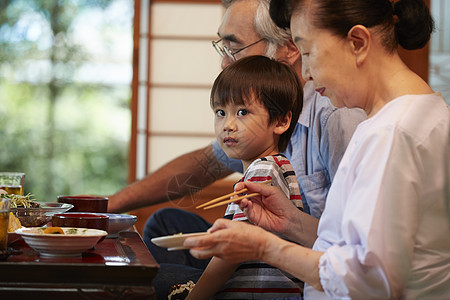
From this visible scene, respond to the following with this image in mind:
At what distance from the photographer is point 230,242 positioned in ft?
3.92

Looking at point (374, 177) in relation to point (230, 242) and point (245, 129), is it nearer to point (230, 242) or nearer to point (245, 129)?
point (230, 242)

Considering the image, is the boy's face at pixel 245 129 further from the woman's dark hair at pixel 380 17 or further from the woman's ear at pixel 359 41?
the woman's ear at pixel 359 41

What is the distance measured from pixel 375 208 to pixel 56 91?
6746 millimetres

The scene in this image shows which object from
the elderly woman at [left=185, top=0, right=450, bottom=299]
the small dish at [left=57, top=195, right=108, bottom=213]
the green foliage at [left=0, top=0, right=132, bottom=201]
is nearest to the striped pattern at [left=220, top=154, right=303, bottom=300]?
the elderly woman at [left=185, top=0, right=450, bottom=299]

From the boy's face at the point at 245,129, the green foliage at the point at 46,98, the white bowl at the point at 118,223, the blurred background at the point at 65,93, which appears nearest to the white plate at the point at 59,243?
the white bowl at the point at 118,223

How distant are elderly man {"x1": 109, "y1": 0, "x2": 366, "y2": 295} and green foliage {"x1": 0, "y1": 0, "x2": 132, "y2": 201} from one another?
196 inches

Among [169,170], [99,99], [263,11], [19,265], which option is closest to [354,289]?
[19,265]

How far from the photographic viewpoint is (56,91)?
7.35 m

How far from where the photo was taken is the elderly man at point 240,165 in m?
1.93

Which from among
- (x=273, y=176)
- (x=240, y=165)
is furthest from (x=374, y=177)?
(x=240, y=165)

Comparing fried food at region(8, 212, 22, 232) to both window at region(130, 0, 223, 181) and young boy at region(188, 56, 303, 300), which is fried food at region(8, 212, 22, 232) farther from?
window at region(130, 0, 223, 181)

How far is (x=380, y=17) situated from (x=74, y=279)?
853 mm

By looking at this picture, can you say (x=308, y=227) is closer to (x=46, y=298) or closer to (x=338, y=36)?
(x=338, y=36)

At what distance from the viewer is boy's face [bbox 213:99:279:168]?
1725mm
